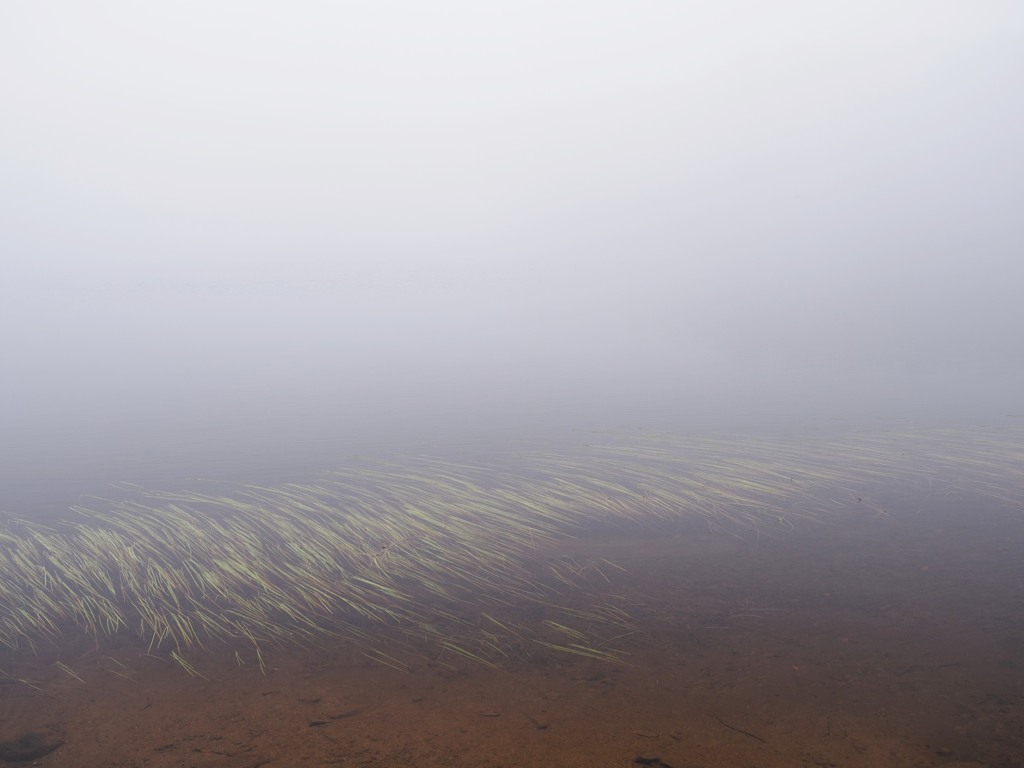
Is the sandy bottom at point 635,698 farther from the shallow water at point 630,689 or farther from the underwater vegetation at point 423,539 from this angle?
the underwater vegetation at point 423,539

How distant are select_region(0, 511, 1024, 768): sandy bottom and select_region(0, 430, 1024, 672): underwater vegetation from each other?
33cm

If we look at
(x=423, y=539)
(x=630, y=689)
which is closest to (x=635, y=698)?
(x=630, y=689)

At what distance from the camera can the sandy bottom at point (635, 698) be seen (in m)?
3.79

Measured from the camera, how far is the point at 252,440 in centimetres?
1285

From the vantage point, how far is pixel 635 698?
430cm

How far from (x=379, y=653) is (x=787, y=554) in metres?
4.33

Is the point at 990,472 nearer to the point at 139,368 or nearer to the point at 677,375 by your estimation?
the point at 677,375

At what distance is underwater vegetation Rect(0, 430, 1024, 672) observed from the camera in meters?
5.27

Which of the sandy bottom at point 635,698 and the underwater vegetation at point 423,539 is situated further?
the underwater vegetation at point 423,539

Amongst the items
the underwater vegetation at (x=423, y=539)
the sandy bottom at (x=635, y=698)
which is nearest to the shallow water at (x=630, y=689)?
the sandy bottom at (x=635, y=698)

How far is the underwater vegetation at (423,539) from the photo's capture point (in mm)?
5270

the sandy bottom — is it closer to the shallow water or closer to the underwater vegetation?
the shallow water

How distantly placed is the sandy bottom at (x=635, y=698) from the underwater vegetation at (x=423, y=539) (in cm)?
33

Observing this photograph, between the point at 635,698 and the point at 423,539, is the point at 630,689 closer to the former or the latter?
the point at 635,698
